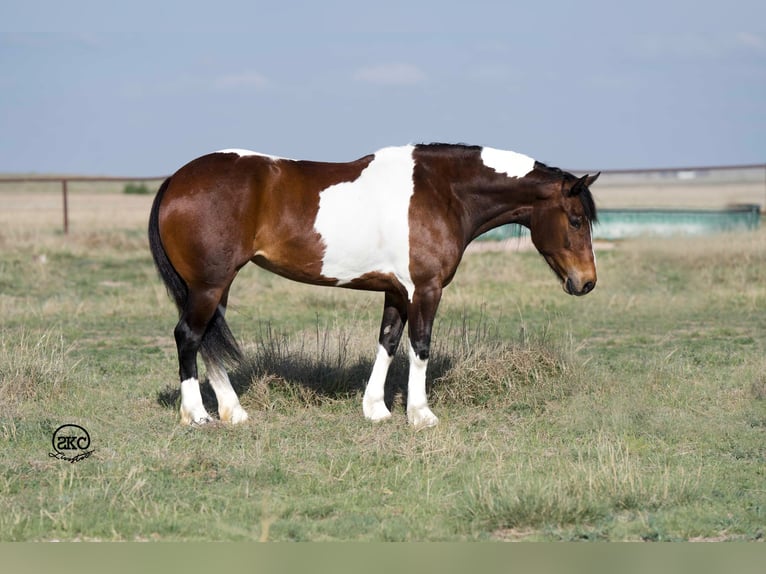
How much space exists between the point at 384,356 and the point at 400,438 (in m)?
0.91

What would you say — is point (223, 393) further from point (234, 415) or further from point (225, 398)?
point (234, 415)

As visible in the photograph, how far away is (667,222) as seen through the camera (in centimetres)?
2202

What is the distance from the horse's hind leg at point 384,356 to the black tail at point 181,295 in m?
1.10

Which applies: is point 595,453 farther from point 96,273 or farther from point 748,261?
point 96,273

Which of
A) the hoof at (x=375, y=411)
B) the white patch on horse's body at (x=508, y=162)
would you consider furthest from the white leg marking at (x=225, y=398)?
the white patch on horse's body at (x=508, y=162)

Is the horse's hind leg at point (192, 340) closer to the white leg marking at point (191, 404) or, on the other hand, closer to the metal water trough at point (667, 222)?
the white leg marking at point (191, 404)

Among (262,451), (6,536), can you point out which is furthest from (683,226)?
(6,536)

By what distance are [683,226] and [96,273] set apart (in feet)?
41.3

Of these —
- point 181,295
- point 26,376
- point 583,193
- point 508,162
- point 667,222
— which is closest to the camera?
point 181,295

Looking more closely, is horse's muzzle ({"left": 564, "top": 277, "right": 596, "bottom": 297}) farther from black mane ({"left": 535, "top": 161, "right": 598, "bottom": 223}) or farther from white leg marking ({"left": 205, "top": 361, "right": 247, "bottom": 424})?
white leg marking ({"left": 205, "top": 361, "right": 247, "bottom": 424})

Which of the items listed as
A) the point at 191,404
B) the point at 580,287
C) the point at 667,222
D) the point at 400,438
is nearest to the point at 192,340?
the point at 191,404

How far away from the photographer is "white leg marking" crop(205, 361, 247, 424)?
7418 millimetres

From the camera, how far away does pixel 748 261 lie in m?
16.8

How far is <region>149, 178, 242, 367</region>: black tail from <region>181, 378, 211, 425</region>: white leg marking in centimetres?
27
